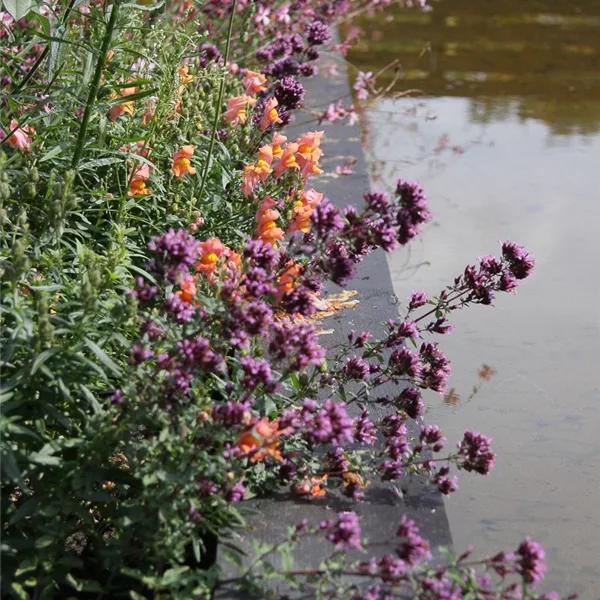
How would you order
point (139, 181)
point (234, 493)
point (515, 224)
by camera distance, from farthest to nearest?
point (515, 224)
point (139, 181)
point (234, 493)

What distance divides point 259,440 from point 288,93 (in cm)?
139

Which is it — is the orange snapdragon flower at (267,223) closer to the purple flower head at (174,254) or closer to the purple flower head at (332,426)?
the purple flower head at (174,254)

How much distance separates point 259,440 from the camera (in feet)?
6.77

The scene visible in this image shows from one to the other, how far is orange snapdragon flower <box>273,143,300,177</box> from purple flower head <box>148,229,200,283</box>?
0.70m

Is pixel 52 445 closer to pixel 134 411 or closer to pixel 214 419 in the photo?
pixel 134 411

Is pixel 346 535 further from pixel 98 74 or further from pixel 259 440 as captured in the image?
pixel 98 74

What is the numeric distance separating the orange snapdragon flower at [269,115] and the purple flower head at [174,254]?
3.17 feet

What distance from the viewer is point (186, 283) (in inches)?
85.6

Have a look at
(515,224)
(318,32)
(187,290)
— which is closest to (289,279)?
(187,290)

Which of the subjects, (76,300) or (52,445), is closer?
(52,445)

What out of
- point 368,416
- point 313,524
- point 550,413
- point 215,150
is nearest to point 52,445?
point 313,524

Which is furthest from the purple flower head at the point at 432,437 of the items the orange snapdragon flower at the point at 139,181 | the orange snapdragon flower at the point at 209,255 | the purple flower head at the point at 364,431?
the orange snapdragon flower at the point at 139,181

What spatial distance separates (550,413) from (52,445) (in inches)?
64.0

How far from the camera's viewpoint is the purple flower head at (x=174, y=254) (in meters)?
2.11
